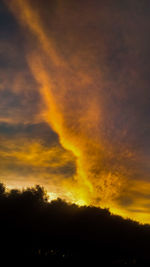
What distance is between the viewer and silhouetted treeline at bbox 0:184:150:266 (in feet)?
139

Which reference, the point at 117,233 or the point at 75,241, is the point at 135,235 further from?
the point at 75,241

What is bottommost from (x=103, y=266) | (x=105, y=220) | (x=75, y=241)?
(x=103, y=266)

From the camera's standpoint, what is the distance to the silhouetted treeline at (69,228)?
42.5 metres

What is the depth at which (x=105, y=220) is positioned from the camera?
209 ft

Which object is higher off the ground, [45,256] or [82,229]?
[82,229]

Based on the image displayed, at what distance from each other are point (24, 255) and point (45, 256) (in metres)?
2.13

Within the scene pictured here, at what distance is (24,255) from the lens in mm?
21984

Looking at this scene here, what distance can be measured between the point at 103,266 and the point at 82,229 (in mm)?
28658

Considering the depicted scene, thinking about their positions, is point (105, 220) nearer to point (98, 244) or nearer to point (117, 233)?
point (117, 233)

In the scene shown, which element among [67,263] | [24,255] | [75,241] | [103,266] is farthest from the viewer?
[75,241]

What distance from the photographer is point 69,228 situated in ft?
175

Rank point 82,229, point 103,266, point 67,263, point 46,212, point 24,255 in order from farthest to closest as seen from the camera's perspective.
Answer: point 46,212, point 82,229, point 103,266, point 67,263, point 24,255

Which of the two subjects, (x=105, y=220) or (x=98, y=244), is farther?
(x=105, y=220)

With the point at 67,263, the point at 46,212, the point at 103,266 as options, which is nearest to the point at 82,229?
the point at 46,212
